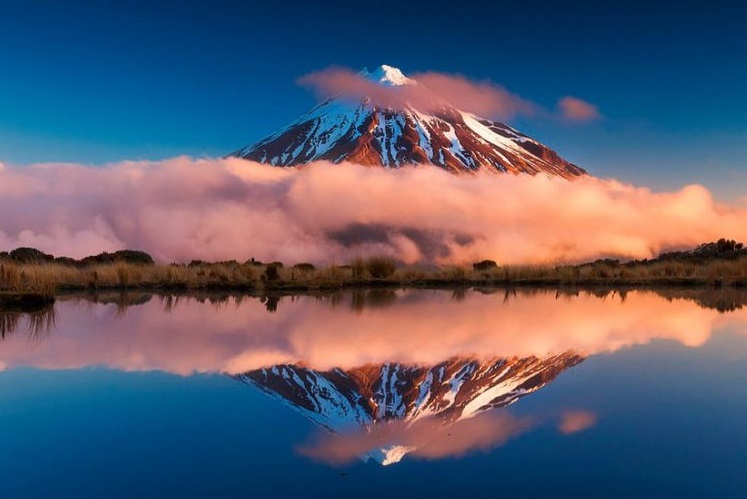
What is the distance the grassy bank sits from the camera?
53.2 ft

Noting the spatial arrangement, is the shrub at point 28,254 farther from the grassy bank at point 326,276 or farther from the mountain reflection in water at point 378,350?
the mountain reflection in water at point 378,350

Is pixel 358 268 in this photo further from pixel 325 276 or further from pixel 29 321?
pixel 29 321

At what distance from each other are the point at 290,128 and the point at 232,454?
286ft

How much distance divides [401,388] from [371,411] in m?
0.63

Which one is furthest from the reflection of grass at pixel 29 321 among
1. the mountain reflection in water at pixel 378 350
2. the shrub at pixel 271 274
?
the shrub at pixel 271 274

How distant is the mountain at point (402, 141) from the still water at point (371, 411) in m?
63.3

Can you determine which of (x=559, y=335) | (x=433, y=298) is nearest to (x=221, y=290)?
(x=433, y=298)

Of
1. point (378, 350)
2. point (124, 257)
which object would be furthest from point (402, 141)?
point (378, 350)

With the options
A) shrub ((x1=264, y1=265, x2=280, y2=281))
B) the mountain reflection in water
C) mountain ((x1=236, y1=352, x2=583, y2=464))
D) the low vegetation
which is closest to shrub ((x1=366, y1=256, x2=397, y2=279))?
the low vegetation

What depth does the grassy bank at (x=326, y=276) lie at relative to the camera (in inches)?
639

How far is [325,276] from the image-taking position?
18.3 meters

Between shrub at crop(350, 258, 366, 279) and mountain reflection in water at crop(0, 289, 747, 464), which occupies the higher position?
shrub at crop(350, 258, 366, 279)

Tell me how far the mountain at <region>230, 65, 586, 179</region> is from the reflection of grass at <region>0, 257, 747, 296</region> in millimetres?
48731

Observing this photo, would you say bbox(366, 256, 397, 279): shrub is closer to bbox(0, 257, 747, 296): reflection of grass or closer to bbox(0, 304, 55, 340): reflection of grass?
bbox(0, 257, 747, 296): reflection of grass
